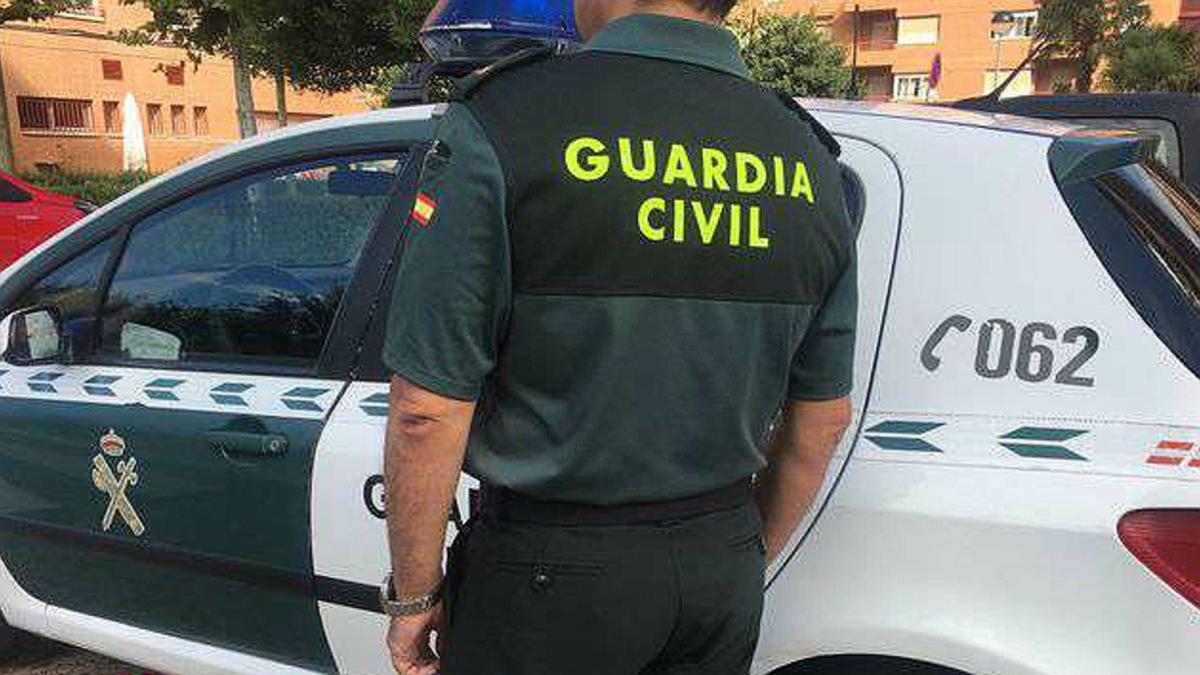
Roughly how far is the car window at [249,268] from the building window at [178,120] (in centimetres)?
3036

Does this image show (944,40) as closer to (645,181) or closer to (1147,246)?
(1147,246)

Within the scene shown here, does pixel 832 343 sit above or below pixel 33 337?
above

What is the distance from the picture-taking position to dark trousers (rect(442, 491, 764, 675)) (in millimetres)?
1255

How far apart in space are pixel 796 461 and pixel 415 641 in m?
0.63

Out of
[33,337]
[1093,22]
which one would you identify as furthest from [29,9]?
[1093,22]

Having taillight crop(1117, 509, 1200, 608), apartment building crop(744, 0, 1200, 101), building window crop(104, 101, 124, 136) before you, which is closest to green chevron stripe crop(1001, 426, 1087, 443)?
taillight crop(1117, 509, 1200, 608)

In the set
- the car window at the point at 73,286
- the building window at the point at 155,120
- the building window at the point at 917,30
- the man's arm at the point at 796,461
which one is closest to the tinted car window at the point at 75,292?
the car window at the point at 73,286

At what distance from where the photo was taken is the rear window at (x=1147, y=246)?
4.92 ft

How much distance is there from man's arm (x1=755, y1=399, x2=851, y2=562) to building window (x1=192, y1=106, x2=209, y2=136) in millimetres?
32130

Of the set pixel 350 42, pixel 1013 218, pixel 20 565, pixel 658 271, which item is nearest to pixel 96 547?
pixel 20 565

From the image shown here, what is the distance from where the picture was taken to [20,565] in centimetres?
258

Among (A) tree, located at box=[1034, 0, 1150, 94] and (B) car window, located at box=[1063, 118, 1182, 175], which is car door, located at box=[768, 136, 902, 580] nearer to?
(B) car window, located at box=[1063, 118, 1182, 175]

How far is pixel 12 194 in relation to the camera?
758cm

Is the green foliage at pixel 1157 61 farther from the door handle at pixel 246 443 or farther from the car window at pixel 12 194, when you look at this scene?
the door handle at pixel 246 443
